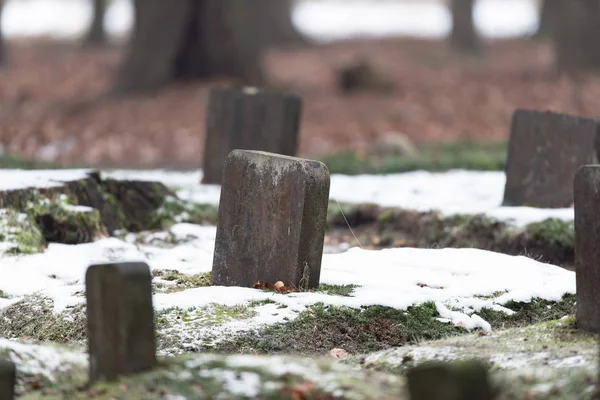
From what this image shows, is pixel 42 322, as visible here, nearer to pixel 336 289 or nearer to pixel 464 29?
pixel 336 289

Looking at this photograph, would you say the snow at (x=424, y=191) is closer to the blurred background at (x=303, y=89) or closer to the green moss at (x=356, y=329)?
the blurred background at (x=303, y=89)

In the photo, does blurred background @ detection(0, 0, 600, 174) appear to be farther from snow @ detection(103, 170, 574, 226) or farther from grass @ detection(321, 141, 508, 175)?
snow @ detection(103, 170, 574, 226)

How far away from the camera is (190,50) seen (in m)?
20.2

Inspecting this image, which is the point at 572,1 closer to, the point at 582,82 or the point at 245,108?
the point at 582,82

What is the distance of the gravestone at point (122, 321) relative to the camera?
441 centimetres

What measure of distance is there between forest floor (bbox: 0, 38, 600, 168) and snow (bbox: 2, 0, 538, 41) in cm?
1627

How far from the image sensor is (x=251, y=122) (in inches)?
451

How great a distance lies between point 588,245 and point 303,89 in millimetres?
16120

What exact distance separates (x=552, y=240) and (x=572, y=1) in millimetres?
14079

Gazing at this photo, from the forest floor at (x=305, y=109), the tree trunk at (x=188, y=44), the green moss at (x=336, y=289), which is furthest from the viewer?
the tree trunk at (x=188, y=44)

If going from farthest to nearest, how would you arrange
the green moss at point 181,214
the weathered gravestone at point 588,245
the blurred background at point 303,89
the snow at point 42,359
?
the blurred background at point 303,89
the green moss at point 181,214
the weathered gravestone at point 588,245
the snow at point 42,359

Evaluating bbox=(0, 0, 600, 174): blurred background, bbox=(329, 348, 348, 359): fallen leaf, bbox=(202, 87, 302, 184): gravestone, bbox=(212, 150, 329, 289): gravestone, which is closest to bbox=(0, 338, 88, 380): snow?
bbox=(329, 348, 348, 359): fallen leaf

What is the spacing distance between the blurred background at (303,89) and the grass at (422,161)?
0.03 meters

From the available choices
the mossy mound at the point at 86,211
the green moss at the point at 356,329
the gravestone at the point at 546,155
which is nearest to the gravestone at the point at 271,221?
the green moss at the point at 356,329
